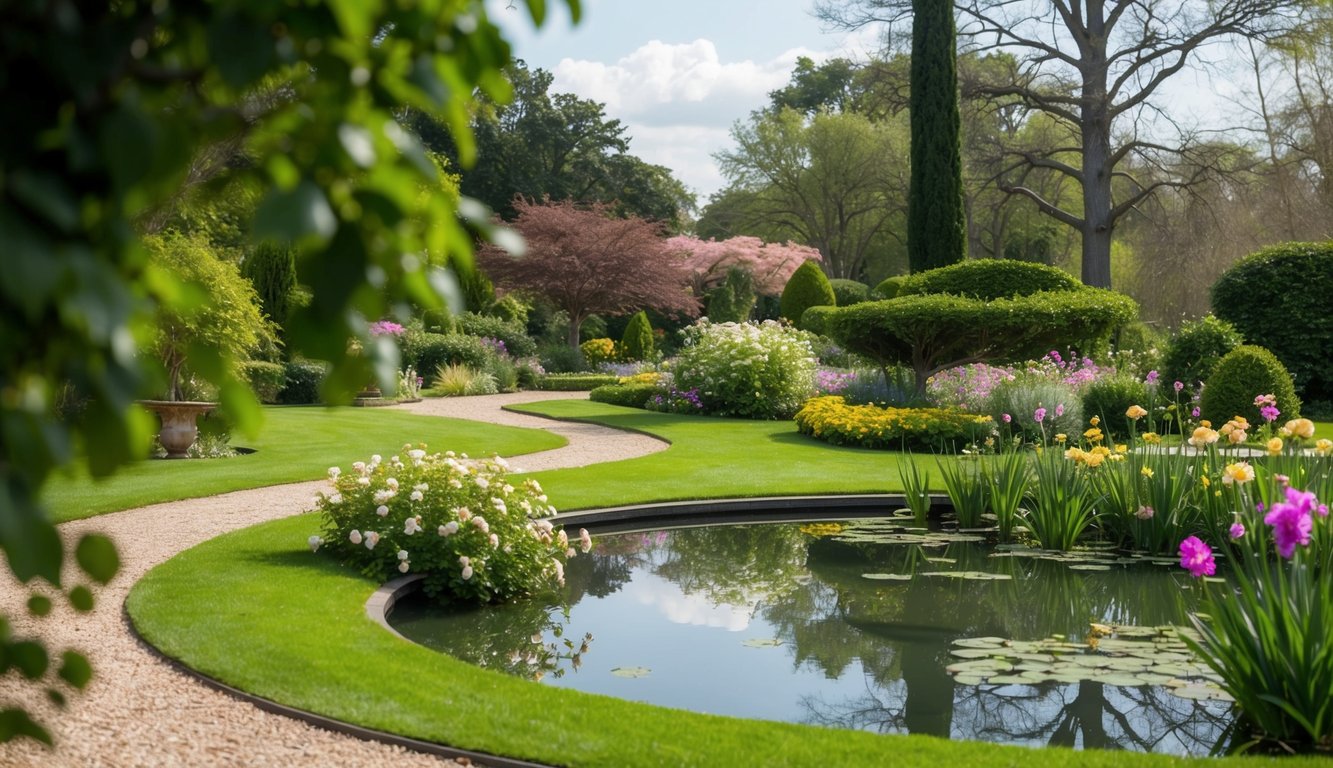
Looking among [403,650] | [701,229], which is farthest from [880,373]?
[701,229]

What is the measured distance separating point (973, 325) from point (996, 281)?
217cm

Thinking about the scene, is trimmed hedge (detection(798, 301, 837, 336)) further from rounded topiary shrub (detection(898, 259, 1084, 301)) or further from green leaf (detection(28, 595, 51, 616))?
green leaf (detection(28, 595, 51, 616))

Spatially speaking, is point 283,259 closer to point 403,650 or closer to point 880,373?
point 880,373

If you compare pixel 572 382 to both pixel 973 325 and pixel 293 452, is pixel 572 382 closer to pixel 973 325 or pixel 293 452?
pixel 973 325

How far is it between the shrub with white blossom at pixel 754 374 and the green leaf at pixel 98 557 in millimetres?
16861

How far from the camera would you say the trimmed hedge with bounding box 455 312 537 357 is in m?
26.3

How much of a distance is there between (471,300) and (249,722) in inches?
978

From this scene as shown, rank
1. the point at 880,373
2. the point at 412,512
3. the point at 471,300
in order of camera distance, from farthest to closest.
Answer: the point at 471,300
the point at 880,373
the point at 412,512

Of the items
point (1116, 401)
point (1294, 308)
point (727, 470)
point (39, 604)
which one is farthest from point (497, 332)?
point (39, 604)

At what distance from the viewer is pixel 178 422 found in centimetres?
1260

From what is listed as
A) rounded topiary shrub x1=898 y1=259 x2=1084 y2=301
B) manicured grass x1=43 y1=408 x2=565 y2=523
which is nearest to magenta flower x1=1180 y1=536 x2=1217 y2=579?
manicured grass x1=43 y1=408 x2=565 y2=523

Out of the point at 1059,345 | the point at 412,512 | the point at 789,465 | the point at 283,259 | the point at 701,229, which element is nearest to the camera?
the point at 412,512

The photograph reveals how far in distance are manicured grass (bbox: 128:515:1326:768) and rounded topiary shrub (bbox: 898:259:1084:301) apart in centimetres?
1231

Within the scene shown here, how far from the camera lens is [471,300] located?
94.3 feet
